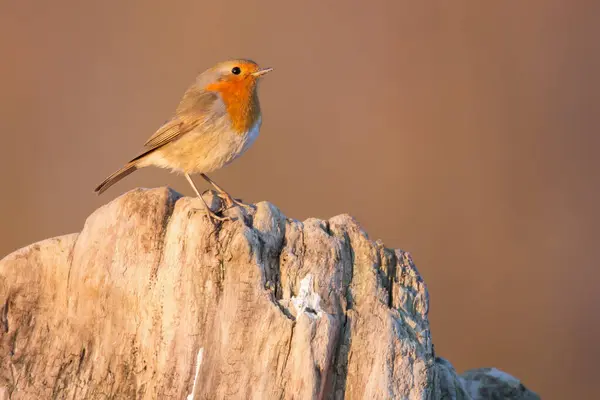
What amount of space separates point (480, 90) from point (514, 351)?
9.48 feet

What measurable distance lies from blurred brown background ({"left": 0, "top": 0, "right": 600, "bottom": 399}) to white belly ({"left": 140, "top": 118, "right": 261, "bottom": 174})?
415 cm

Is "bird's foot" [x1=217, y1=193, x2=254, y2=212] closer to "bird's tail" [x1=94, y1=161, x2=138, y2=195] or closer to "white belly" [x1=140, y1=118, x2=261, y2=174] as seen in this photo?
"white belly" [x1=140, y1=118, x2=261, y2=174]

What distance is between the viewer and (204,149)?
213 inches

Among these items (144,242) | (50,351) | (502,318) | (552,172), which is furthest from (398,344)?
(552,172)

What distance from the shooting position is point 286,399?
384 centimetres

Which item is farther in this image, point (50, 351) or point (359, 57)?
point (359, 57)

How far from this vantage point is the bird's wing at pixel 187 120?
5.43 meters

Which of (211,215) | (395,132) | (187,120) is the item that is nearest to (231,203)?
(211,215)

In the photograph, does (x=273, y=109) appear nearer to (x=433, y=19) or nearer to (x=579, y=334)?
(x=433, y=19)

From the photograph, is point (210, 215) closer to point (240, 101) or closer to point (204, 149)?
point (204, 149)

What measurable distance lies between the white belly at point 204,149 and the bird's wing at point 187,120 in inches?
1.5

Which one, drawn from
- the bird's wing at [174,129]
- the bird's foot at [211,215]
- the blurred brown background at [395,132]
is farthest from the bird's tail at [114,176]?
the blurred brown background at [395,132]

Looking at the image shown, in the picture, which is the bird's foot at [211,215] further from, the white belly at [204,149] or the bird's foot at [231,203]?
the white belly at [204,149]

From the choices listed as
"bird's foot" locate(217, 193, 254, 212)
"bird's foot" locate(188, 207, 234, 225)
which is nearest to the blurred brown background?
"bird's foot" locate(217, 193, 254, 212)
